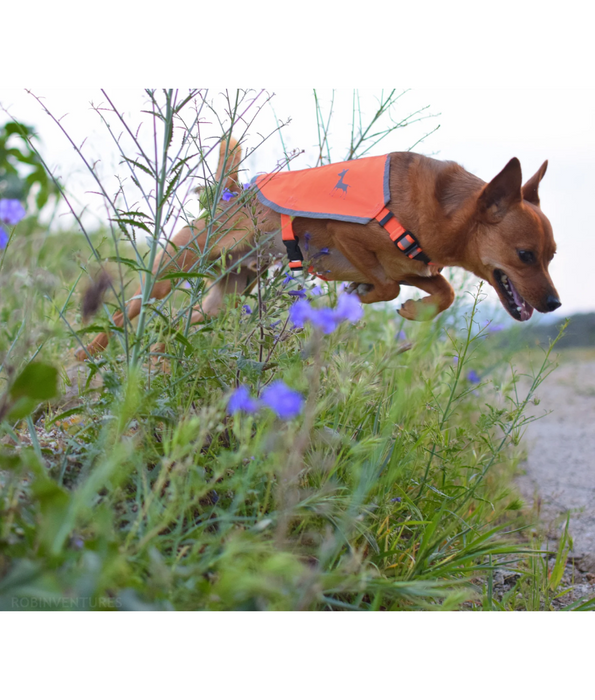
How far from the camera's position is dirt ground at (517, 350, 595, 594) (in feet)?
8.49

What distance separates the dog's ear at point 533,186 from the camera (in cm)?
268

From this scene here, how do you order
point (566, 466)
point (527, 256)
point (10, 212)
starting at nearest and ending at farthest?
point (10, 212)
point (527, 256)
point (566, 466)

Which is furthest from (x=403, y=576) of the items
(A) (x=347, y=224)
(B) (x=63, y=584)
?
(A) (x=347, y=224)

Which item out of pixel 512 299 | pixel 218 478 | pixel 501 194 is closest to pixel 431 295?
pixel 512 299

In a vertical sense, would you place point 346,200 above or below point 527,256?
above

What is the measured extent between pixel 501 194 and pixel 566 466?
2.04m

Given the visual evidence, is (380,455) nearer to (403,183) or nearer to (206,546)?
(206,546)

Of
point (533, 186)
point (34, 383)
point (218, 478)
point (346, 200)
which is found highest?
point (533, 186)

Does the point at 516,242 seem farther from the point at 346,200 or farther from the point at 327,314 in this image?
the point at 327,314

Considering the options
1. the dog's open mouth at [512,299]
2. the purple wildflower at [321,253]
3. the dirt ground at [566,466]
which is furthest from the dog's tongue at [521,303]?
the purple wildflower at [321,253]

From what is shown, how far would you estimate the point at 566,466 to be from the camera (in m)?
3.61

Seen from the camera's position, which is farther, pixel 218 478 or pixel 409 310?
pixel 409 310

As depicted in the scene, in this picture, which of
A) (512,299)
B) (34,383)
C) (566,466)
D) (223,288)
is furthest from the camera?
(566,466)

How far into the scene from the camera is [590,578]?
7.04 feet
